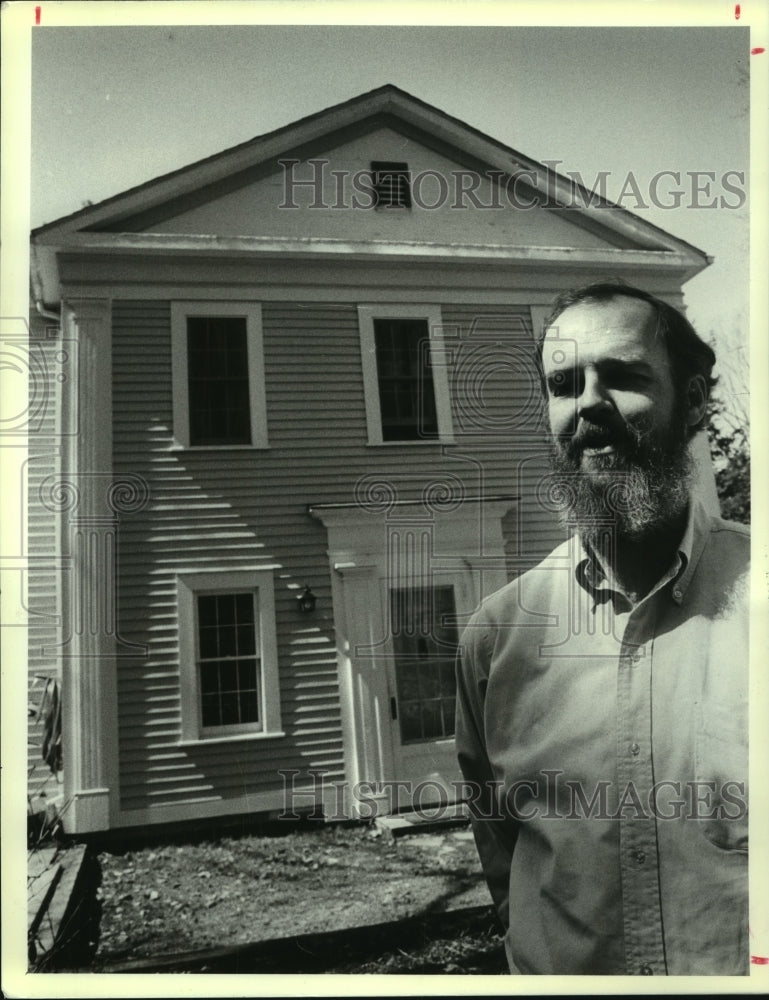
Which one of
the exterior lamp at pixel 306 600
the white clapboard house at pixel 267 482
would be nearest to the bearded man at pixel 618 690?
the white clapboard house at pixel 267 482

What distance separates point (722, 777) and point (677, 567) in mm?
791

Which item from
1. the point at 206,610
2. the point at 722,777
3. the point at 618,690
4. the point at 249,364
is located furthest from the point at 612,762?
the point at 249,364

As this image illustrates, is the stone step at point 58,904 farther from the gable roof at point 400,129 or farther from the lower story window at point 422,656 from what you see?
the gable roof at point 400,129

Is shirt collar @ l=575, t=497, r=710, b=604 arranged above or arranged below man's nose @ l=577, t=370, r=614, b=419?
below

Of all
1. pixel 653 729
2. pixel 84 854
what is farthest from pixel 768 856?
pixel 84 854

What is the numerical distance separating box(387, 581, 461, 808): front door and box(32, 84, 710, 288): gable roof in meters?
1.56

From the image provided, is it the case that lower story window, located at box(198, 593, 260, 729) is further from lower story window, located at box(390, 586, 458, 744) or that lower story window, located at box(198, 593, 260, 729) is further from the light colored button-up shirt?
the light colored button-up shirt

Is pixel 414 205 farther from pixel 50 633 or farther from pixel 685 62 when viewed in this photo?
pixel 50 633

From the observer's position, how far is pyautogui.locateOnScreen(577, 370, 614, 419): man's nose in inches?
115

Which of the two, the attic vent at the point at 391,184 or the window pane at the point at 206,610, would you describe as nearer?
the window pane at the point at 206,610

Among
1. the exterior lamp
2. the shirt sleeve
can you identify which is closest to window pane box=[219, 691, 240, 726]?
the exterior lamp

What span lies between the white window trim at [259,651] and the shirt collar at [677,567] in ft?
3.87

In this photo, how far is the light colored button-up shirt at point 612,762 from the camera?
2.83 metres

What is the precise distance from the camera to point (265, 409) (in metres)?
2.97
